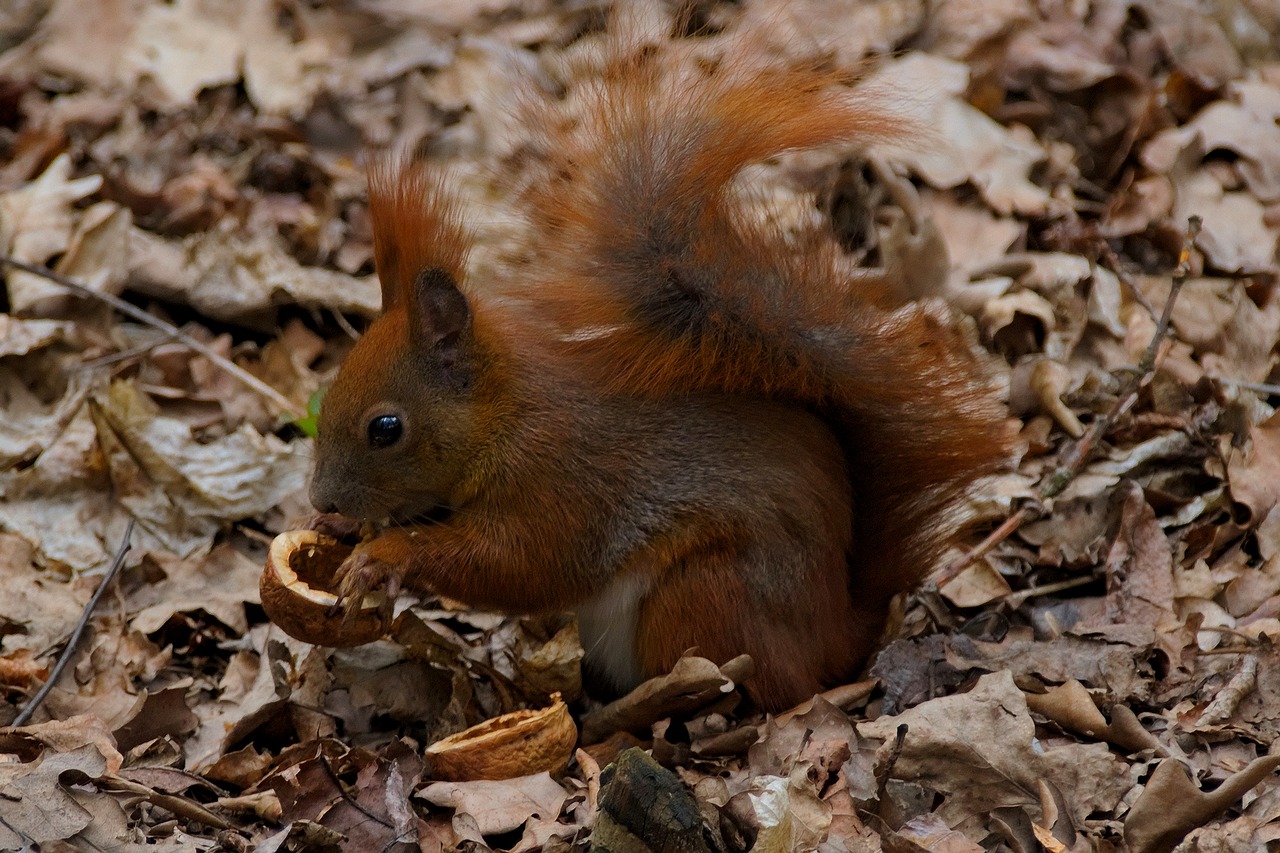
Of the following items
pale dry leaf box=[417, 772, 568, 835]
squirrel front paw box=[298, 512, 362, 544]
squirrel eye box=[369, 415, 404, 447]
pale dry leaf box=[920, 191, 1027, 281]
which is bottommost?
pale dry leaf box=[417, 772, 568, 835]

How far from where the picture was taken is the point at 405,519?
3.20m

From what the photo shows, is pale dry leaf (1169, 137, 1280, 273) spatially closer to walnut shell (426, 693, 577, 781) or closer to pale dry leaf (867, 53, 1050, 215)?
pale dry leaf (867, 53, 1050, 215)

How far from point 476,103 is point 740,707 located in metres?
3.26

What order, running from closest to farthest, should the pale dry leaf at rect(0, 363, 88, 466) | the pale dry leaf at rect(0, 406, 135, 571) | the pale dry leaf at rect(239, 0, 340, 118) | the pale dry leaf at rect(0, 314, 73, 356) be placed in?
the pale dry leaf at rect(0, 406, 135, 571)
the pale dry leaf at rect(0, 363, 88, 466)
the pale dry leaf at rect(0, 314, 73, 356)
the pale dry leaf at rect(239, 0, 340, 118)

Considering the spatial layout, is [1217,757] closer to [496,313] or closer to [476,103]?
[496,313]

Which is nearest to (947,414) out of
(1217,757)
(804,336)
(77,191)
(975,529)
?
(804,336)

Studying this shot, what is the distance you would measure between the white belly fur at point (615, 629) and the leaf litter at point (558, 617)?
0.08 m

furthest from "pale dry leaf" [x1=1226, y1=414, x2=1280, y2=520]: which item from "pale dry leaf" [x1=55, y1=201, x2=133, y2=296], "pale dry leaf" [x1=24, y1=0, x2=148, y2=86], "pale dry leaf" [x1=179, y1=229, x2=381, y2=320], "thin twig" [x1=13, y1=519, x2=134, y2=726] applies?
"pale dry leaf" [x1=24, y1=0, x2=148, y2=86]

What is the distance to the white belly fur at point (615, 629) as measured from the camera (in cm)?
317

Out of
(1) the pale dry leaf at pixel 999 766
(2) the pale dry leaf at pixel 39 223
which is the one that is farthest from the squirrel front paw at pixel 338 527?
(2) the pale dry leaf at pixel 39 223

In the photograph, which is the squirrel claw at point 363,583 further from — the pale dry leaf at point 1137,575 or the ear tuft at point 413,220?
the pale dry leaf at point 1137,575

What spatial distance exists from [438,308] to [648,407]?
535mm

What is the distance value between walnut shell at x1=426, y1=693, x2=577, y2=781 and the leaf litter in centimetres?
6

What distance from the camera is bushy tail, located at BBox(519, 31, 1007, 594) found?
2984mm
